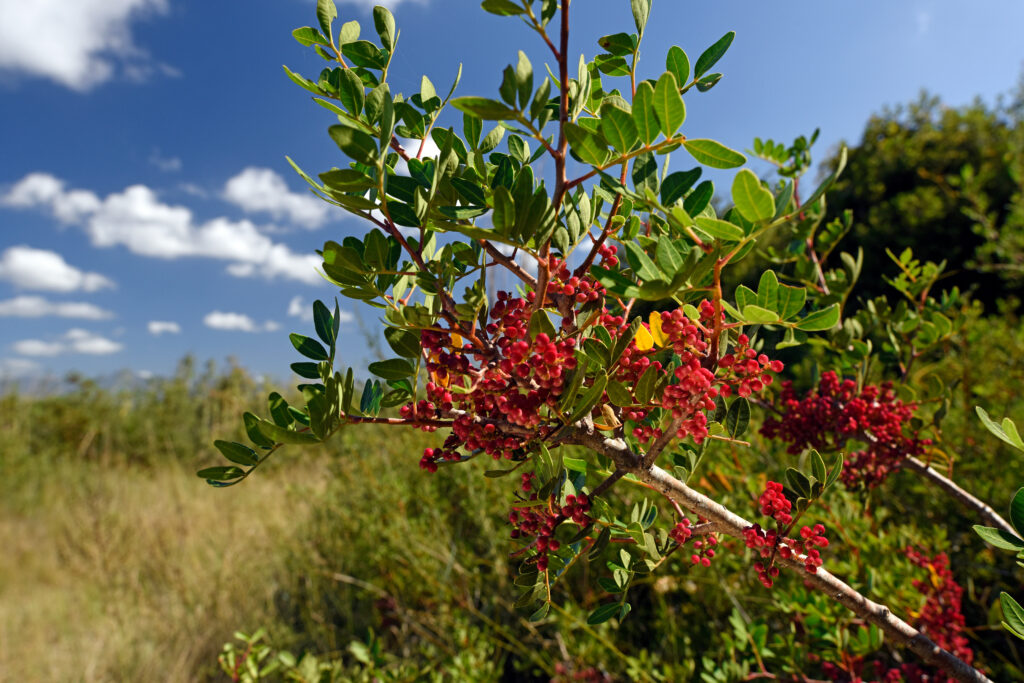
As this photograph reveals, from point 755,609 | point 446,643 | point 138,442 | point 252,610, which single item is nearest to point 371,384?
point 755,609

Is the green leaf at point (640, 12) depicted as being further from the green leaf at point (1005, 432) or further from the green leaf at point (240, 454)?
the green leaf at point (240, 454)

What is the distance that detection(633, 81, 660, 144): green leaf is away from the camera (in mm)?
433

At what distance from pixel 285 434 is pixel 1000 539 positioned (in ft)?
2.37

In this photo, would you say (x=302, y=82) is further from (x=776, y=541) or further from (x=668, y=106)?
(x=776, y=541)

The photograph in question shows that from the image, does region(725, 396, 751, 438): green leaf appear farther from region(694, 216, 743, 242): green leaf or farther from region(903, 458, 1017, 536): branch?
region(903, 458, 1017, 536): branch

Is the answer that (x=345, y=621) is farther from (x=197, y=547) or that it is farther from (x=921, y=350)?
(x=921, y=350)

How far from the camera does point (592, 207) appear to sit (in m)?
0.65

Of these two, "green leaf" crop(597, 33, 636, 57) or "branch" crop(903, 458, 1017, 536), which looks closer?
"green leaf" crop(597, 33, 636, 57)

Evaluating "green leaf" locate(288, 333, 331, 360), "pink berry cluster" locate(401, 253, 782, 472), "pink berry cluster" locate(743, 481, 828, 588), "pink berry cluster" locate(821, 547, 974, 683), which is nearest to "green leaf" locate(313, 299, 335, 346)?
"green leaf" locate(288, 333, 331, 360)

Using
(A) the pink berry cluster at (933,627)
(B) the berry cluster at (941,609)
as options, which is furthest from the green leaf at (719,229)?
(B) the berry cluster at (941,609)

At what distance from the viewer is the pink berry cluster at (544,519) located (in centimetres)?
63

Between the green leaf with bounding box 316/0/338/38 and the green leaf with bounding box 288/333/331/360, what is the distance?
1.10ft

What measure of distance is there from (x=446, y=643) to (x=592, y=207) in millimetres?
2220

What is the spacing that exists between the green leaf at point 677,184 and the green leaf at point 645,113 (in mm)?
64
